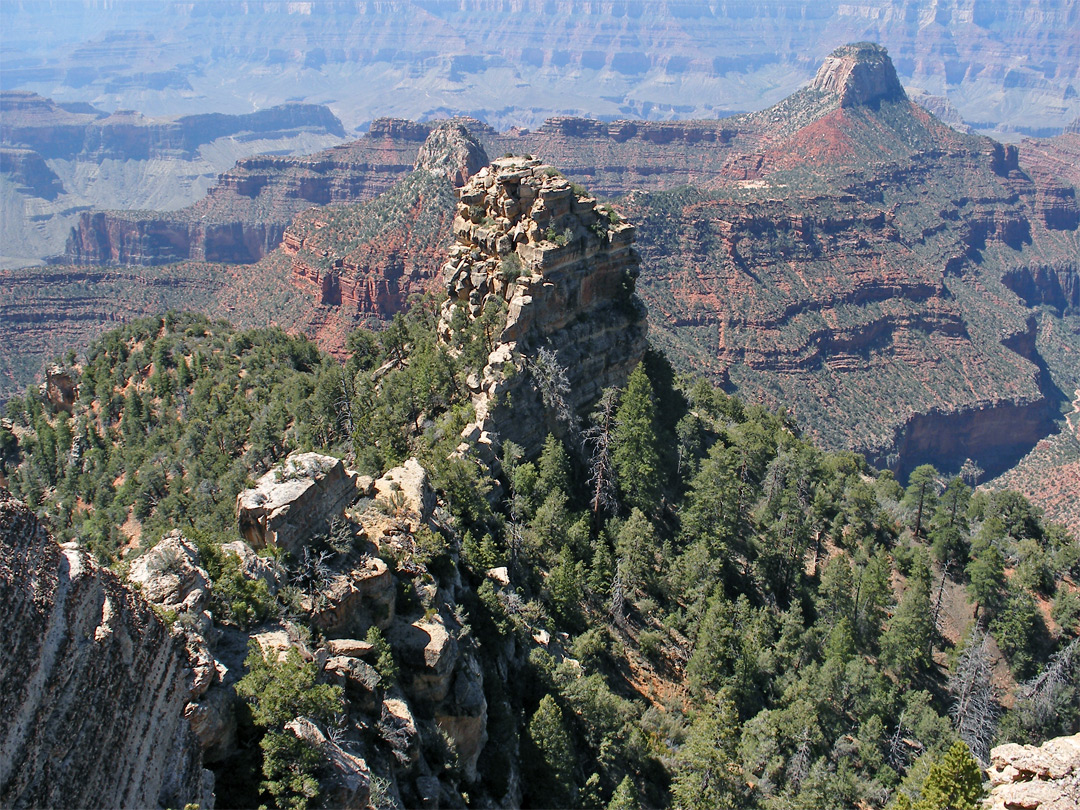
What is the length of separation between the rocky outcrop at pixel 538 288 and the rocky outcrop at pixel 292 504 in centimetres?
2107

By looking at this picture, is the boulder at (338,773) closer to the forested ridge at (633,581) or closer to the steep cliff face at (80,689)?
the forested ridge at (633,581)

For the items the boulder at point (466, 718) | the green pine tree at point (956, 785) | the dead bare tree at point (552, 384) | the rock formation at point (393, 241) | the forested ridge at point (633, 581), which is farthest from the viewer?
the rock formation at point (393, 241)

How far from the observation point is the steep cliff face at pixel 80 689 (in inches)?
606

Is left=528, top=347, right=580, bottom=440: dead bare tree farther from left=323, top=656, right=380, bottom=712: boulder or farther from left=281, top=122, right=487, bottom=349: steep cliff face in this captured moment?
left=281, top=122, right=487, bottom=349: steep cliff face

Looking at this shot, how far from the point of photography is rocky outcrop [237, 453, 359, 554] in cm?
2928

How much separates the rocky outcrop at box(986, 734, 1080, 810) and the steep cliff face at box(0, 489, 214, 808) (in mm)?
29358

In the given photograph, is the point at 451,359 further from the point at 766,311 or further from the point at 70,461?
the point at 766,311

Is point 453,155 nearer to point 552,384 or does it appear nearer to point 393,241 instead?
point 393,241

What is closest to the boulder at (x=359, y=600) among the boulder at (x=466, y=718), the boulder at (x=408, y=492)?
the boulder at (x=466, y=718)

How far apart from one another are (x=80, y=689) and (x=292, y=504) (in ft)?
41.9

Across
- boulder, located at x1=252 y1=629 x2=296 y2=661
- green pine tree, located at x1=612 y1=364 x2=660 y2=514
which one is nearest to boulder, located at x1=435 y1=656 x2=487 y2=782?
boulder, located at x1=252 y1=629 x2=296 y2=661

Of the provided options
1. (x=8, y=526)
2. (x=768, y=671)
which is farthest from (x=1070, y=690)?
(x=8, y=526)

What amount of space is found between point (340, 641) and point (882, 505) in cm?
5896

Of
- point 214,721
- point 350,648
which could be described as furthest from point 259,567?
point 214,721
